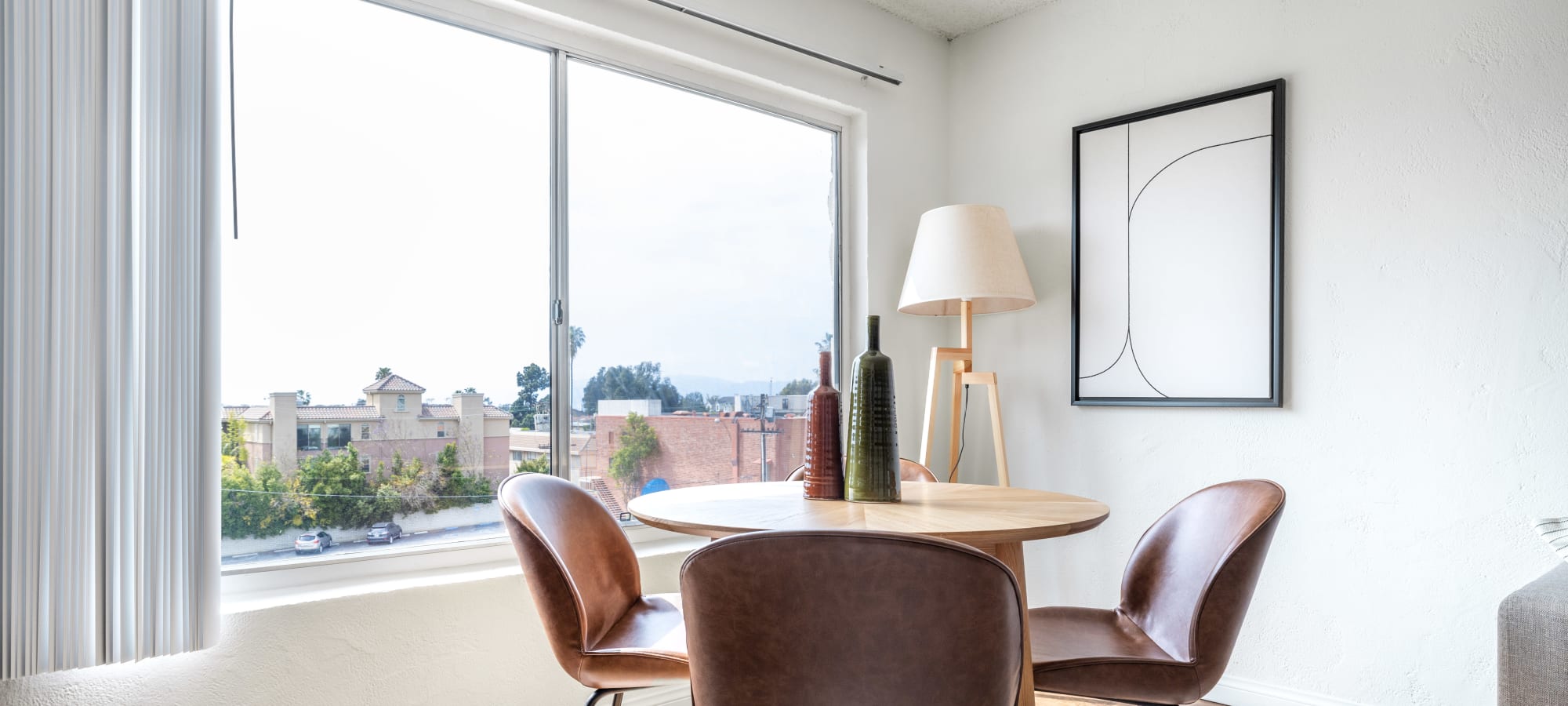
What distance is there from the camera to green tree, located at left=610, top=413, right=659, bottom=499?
8.81 ft

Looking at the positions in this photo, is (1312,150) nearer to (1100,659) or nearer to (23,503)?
(1100,659)

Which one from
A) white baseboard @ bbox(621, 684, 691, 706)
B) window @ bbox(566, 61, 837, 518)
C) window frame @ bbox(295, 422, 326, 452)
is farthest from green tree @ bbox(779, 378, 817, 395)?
window frame @ bbox(295, 422, 326, 452)

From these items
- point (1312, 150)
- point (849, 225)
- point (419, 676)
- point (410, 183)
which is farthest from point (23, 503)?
point (1312, 150)

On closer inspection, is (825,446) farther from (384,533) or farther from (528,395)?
(384,533)

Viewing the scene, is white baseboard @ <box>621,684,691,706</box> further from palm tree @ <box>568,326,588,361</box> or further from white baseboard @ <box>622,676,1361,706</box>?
palm tree @ <box>568,326,588,361</box>

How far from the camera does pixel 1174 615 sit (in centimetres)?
177

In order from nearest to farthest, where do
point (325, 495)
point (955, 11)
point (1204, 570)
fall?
1. point (1204, 570)
2. point (325, 495)
3. point (955, 11)

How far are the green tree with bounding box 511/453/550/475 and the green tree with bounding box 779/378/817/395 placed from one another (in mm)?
932

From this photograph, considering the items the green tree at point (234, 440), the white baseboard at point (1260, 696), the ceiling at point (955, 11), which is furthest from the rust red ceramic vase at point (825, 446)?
the ceiling at point (955, 11)

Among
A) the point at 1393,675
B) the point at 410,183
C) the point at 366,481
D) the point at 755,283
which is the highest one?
the point at 410,183

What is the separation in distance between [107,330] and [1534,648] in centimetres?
260

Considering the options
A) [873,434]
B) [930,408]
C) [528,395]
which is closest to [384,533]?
[528,395]

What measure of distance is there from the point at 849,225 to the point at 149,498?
238cm

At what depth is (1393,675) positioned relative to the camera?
2488 mm
